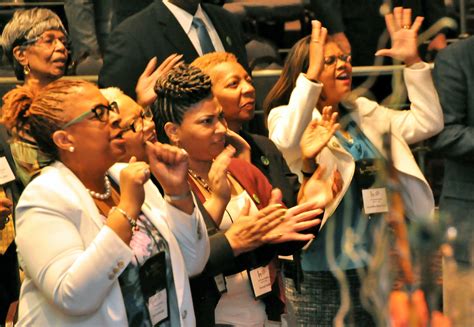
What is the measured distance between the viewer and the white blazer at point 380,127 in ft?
14.7

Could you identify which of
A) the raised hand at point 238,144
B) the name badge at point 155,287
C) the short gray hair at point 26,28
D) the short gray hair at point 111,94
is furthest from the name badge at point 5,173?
the name badge at point 155,287

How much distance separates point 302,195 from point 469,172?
1.45 m

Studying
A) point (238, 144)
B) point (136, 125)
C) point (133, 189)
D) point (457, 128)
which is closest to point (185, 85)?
point (136, 125)

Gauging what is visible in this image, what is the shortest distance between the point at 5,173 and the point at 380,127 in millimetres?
1616

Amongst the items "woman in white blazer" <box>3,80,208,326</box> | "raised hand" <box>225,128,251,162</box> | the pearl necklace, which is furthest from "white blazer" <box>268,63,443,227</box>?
the pearl necklace

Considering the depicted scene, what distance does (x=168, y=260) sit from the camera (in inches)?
→ 126

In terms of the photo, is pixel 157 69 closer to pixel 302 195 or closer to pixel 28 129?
pixel 302 195

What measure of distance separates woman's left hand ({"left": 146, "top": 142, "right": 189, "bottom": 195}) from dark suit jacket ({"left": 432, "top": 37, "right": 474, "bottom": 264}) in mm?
2294

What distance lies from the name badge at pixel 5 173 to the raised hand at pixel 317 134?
3.63 ft

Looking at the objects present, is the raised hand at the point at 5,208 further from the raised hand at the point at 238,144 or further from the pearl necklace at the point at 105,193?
the pearl necklace at the point at 105,193

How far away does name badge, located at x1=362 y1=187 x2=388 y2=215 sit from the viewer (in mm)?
Result: 4641

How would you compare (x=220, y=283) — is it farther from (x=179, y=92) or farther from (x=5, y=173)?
(x=5, y=173)

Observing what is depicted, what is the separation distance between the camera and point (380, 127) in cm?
493

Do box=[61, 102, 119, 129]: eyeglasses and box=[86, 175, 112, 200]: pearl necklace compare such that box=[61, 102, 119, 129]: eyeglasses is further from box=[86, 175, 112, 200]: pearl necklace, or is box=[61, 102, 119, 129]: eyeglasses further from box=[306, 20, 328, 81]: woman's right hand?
box=[306, 20, 328, 81]: woman's right hand
